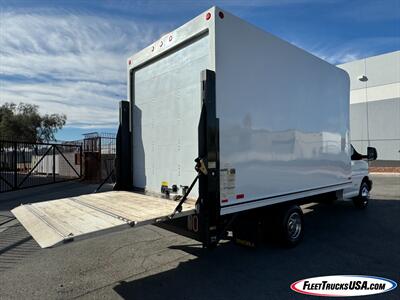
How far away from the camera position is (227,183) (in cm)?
421

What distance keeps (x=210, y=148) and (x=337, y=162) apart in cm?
430

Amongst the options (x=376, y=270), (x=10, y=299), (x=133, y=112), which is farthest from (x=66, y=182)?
(x=376, y=270)

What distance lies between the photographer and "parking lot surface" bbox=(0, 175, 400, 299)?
12.9 ft

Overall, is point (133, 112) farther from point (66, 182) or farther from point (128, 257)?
point (66, 182)

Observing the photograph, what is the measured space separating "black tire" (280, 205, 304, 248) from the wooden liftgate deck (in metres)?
1.81

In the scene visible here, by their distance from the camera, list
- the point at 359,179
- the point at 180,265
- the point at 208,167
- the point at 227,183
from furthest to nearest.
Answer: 1. the point at 359,179
2. the point at 180,265
3. the point at 227,183
4. the point at 208,167

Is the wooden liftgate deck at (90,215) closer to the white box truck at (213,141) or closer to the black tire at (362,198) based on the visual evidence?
the white box truck at (213,141)

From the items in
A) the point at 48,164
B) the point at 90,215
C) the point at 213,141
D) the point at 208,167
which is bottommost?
the point at 90,215

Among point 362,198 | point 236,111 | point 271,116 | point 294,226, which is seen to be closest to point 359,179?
point 362,198

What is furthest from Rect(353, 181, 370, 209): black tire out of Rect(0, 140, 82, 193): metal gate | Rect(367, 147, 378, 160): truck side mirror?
Rect(0, 140, 82, 193): metal gate

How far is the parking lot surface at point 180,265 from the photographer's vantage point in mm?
3927

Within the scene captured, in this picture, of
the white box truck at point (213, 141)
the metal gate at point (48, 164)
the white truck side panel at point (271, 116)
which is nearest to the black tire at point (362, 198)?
the white truck side panel at point (271, 116)

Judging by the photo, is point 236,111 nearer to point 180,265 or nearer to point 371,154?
point 180,265

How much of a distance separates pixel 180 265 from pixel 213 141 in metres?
2.11
